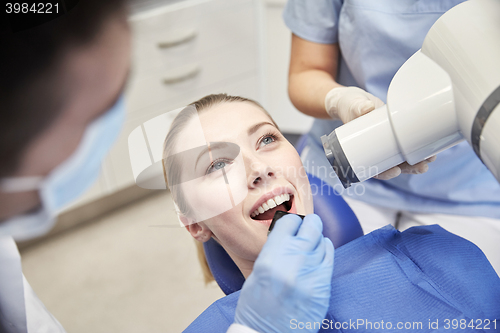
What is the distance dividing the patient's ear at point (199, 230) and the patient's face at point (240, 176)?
1 cm

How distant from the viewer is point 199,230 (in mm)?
744

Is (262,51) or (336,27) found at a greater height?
(336,27)

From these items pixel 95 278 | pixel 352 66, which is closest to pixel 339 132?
pixel 352 66

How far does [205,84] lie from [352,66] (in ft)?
1.04

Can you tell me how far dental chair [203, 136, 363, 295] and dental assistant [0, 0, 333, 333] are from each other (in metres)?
0.27

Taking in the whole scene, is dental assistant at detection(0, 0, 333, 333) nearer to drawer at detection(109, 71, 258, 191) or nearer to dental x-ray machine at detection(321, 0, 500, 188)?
drawer at detection(109, 71, 258, 191)

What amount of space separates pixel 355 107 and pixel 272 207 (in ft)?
0.71

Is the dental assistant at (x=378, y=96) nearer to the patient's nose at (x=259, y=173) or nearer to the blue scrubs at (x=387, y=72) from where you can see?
the blue scrubs at (x=387, y=72)

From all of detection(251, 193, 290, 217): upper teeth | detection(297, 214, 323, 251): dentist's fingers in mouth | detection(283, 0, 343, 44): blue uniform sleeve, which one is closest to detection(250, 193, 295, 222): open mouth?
detection(251, 193, 290, 217): upper teeth

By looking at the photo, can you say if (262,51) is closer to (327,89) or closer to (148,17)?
(327,89)

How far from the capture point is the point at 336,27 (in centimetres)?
91

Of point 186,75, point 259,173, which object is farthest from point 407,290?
point 186,75

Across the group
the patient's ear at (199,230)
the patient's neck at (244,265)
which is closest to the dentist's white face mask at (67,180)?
the patient's ear at (199,230)

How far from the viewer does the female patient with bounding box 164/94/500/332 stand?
0.66 meters
